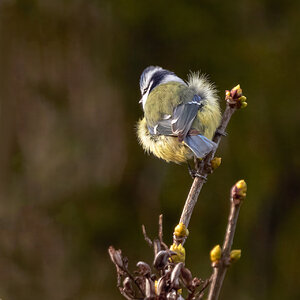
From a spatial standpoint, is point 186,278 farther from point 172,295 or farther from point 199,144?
point 199,144

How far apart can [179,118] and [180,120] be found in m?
0.02

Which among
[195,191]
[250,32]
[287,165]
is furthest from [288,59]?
[195,191]

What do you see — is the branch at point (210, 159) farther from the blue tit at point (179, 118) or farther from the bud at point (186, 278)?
the blue tit at point (179, 118)

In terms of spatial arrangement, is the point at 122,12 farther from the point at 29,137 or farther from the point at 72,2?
the point at 29,137

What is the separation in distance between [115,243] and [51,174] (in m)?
0.60

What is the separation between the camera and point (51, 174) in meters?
3.71

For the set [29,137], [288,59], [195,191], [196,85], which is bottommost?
[195,191]

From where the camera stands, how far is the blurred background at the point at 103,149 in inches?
147

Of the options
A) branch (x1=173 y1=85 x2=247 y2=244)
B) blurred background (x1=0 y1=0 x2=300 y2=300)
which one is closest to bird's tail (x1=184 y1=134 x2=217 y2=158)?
branch (x1=173 y1=85 x2=247 y2=244)

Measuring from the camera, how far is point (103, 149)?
3.74 m

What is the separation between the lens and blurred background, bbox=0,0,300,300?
3730mm

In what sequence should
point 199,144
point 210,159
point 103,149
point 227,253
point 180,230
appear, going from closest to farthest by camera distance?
1. point 227,253
2. point 180,230
3. point 210,159
4. point 199,144
5. point 103,149

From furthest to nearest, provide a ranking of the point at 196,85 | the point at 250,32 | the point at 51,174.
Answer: the point at 250,32
the point at 51,174
the point at 196,85

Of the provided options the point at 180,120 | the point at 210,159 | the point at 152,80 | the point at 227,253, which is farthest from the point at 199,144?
the point at 227,253
